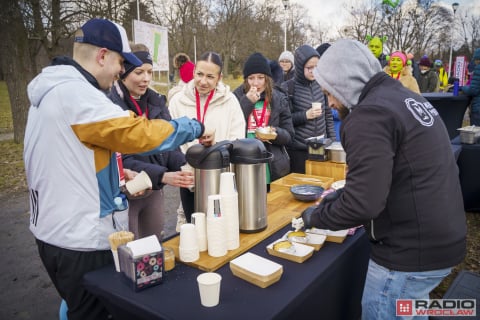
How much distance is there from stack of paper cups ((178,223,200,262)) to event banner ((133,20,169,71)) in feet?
20.4

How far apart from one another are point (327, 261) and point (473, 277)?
70.7 inches

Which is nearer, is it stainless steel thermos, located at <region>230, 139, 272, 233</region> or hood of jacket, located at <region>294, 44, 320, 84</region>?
stainless steel thermos, located at <region>230, 139, 272, 233</region>

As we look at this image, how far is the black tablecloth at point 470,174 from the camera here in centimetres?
455

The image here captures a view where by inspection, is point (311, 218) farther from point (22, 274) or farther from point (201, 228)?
point (22, 274)

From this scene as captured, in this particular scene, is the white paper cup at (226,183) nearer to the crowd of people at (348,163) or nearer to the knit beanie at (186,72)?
the crowd of people at (348,163)

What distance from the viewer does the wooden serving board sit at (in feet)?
4.91

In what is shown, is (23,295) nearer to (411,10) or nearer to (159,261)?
(159,261)

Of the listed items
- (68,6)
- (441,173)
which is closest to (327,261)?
(441,173)

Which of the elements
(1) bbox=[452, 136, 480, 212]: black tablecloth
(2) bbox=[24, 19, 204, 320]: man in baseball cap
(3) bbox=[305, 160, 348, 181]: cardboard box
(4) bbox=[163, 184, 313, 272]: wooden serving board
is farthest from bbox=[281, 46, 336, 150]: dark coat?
(2) bbox=[24, 19, 204, 320]: man in baseball cap

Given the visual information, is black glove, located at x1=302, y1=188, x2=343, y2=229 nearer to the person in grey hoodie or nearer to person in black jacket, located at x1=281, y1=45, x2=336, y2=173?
the person in grey hoodie

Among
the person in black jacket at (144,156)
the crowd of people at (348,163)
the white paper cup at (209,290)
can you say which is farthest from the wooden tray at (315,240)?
the person in black jacket at (144,156)

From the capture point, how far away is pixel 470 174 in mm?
4617

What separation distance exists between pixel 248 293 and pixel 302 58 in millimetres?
3058

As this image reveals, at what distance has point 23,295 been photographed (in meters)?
2.92
